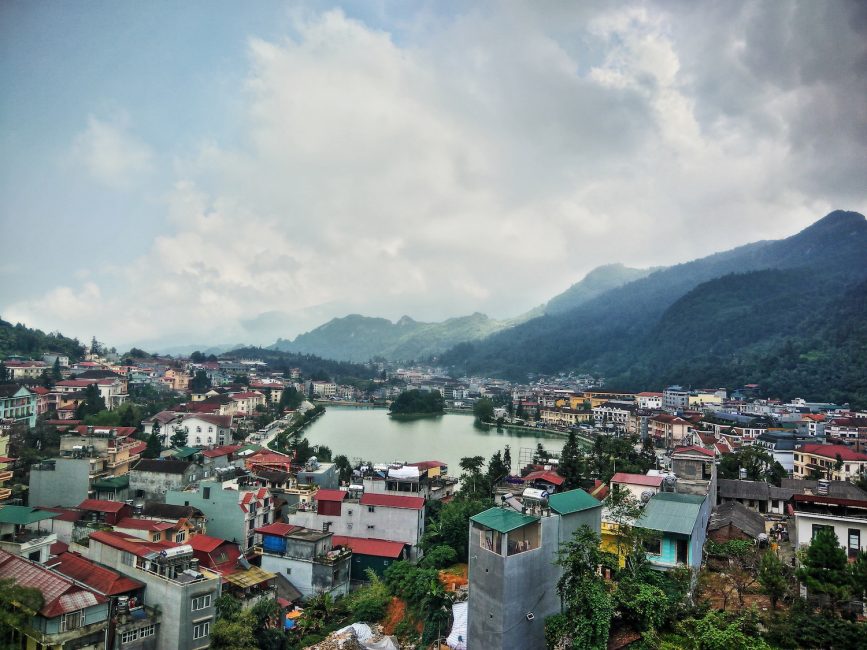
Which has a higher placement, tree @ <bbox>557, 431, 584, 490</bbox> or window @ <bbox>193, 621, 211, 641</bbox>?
tree @ <bbox>557, 431, 584, 490</bbox>

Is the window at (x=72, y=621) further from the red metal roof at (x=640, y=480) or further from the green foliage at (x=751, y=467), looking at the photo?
the green foliage at (x=751, y=467)

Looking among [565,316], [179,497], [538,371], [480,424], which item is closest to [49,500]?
[179,497]

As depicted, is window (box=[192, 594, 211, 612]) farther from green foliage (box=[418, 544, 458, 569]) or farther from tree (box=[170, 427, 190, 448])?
tree (box=[170, 427, 190, 448])

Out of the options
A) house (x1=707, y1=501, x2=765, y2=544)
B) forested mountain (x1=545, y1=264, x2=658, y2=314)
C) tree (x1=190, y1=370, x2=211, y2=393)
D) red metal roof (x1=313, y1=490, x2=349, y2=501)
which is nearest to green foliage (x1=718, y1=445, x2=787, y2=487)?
house (x1=707, y1=501, x2=765, y2=544)

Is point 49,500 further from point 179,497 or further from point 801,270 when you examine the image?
point 801,270

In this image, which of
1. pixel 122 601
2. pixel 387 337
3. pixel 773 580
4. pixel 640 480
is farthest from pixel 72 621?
pixel 387 337

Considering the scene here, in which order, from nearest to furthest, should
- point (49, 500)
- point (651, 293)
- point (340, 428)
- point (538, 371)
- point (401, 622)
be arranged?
point (401, 622) → point (49, 500) → point (340, 428) → point (538, 371) → point (651, 293)

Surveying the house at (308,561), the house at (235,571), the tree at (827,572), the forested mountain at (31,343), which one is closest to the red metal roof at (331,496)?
the house at (308,561)
